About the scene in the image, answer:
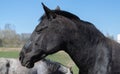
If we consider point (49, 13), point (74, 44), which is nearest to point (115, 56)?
point (74, 44)

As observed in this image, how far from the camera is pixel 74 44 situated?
5926 millimetres

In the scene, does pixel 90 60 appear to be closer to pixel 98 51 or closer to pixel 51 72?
pixel 98 51

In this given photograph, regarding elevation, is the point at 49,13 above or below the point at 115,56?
above

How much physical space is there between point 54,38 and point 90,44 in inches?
20.0

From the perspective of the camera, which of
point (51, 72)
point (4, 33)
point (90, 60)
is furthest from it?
point (4, 33)

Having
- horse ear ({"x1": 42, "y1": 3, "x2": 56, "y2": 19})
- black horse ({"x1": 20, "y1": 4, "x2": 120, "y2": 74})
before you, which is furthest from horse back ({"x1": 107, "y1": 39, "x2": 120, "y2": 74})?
horse ear ({"x1": 42, "y1": 3, "x2": 56, "y2": 19})

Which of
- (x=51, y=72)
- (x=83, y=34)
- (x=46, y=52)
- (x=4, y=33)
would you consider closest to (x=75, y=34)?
(x=83, y=34)

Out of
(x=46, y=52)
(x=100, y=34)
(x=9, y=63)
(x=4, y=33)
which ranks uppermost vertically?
(x=100, y=34)

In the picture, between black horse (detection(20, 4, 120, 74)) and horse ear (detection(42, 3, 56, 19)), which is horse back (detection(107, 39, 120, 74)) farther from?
horse ear (detection(42, 3, 56, 19))

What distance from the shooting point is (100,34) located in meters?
6.04

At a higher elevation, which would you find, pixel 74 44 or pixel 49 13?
pixel 49 13

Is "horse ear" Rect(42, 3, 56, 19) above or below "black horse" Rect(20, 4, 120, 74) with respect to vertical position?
above

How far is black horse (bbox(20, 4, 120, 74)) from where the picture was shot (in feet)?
19.2

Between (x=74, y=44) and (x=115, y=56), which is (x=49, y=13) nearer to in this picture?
(x=74, y=44)
